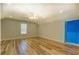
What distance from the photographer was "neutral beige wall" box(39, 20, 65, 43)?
234 centimetres

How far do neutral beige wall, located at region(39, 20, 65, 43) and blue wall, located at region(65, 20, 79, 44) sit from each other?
0.08 m

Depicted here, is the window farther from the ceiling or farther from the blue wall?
the blue wall

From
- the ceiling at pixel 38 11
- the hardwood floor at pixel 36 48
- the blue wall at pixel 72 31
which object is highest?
the ceiling at pixel 38 11

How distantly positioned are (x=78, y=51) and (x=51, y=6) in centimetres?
84

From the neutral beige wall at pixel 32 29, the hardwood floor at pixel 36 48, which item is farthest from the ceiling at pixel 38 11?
the hardwood floor at pixel 36 48

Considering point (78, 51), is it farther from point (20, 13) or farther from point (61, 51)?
point (20, 13)

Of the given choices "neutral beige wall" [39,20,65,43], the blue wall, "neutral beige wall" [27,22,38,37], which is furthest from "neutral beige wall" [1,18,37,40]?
the blue wall

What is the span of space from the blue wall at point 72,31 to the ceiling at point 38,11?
0.31ft

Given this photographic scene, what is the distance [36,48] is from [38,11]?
1.96 feet

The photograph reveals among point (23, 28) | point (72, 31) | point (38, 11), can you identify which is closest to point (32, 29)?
point (23, 28)

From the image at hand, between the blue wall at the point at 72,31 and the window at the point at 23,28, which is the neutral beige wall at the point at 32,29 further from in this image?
the blue wall at the point at 72,31

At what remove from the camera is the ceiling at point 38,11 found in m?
2.31

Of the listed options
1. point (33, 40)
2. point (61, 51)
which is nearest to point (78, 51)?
point (61, 51)
